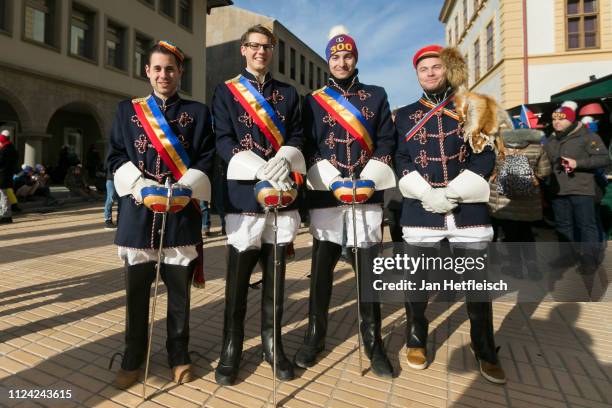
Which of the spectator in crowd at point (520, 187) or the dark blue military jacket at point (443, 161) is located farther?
the spectator in crowd at point (520, 187)

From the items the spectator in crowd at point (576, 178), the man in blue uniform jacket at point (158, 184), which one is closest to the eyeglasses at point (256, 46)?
the man in blue uniform jacket at point (158, 184)

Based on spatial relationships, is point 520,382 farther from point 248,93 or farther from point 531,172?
point 531,172

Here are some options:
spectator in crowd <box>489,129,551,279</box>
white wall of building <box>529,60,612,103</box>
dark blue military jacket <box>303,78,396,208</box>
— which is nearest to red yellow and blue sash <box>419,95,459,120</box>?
dark blue military jacket <box>303,78,396,208</box>

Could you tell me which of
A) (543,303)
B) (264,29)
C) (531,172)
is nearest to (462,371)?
(543,303)

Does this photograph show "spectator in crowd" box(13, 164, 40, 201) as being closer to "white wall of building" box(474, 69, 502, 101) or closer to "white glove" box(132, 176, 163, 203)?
"white glove" box(132, 176, 163, 203)

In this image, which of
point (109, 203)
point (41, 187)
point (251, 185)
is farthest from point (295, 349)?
point (41, 187)

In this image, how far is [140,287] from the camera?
263 centimetres

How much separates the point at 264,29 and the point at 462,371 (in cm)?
279

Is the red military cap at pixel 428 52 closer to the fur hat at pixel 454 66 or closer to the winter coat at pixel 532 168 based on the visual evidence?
the fur hat at pixel 454 66

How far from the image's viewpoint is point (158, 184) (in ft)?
8.34

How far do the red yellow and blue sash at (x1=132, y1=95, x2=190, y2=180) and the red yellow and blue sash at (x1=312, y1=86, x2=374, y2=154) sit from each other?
108 centimetres

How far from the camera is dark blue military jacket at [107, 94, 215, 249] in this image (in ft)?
8.44

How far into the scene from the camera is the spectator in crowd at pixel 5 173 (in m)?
8.94

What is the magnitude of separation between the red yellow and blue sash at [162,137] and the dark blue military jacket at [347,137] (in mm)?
923
